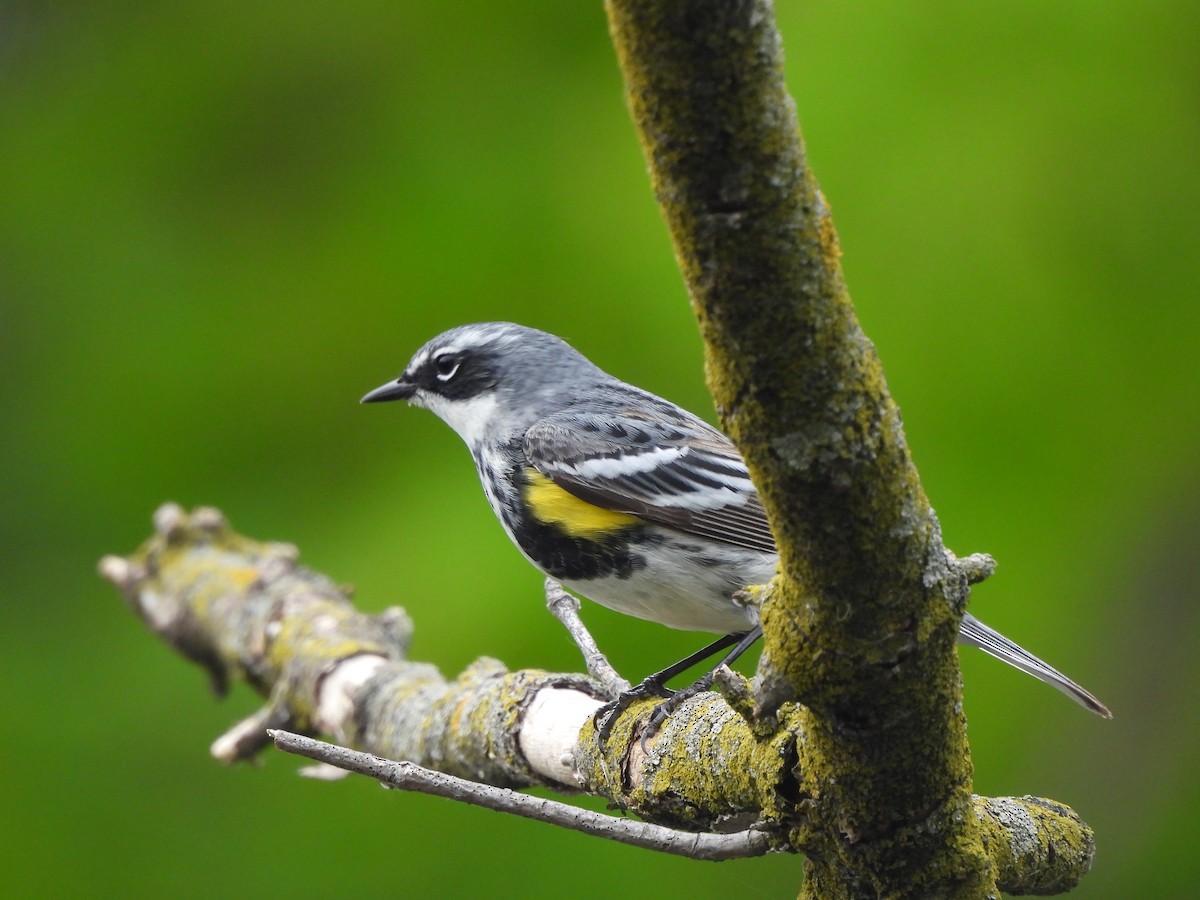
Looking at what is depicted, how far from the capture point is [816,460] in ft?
3.02

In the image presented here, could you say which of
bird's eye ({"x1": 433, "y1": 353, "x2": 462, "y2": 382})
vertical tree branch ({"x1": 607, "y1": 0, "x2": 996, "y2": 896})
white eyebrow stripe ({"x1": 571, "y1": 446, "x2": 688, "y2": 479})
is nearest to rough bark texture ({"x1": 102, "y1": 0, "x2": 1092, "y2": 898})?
vertical tree branch ({"x1": 607, "y1": 0, "x2": 996, "y2": 896})

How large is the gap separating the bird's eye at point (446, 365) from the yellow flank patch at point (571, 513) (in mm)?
529

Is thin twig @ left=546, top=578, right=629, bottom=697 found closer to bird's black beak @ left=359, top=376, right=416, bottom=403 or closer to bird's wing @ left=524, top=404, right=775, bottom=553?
bird's wing @ left=524, top=404, right=775, bottom=553

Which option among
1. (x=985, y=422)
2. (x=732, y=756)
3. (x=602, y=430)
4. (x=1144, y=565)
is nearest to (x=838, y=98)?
(x=985, y=422)

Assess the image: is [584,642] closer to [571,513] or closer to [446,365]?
[571,513]

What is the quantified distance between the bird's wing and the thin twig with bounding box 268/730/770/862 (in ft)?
3.61

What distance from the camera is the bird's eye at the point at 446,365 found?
283 cm

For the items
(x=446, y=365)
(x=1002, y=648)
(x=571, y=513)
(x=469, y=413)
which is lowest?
(x=1002, y=648)

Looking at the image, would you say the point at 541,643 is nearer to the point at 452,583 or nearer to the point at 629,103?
the point at 452,583

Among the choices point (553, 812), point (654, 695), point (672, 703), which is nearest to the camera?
point (553, 812)

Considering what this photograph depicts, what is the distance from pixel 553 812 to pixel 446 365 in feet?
5.94

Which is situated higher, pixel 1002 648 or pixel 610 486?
pixel 610 486

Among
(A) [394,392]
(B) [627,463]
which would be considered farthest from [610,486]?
(A) [394,392]

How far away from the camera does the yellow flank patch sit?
2295mm
